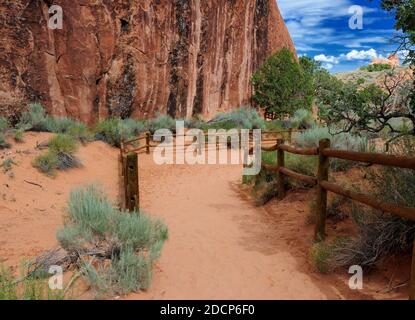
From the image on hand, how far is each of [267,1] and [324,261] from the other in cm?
2645

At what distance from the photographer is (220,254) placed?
4.82 m

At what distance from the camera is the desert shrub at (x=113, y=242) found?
11.6 feet

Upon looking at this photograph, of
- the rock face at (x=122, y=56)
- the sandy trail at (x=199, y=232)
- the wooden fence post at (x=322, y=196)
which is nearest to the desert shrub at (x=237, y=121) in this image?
the rock face at (x=122, y=56)

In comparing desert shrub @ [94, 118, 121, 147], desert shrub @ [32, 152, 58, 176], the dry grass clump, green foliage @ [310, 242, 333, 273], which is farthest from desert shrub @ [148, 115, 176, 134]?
the dry grass clump

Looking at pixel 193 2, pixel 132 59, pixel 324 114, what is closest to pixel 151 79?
pixel 132 59

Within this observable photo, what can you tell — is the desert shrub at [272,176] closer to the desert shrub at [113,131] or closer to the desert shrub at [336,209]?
the desert shrub at [336,209]

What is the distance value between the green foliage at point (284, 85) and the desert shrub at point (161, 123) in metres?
8.72

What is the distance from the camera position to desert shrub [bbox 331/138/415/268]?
12.6 ft

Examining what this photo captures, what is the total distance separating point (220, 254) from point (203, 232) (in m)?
1.06

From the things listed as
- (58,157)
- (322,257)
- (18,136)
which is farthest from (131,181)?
(18,136)

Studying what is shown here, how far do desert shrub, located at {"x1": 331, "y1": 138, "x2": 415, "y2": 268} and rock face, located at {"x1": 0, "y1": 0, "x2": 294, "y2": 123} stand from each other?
12.1m

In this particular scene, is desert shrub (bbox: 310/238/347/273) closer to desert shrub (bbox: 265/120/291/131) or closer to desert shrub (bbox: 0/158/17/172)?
desert shrub (bbox: 0/158/17/172)

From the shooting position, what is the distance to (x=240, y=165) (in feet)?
42.7

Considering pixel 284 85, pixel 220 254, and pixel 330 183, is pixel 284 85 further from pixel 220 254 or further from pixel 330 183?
pixel 220 254
